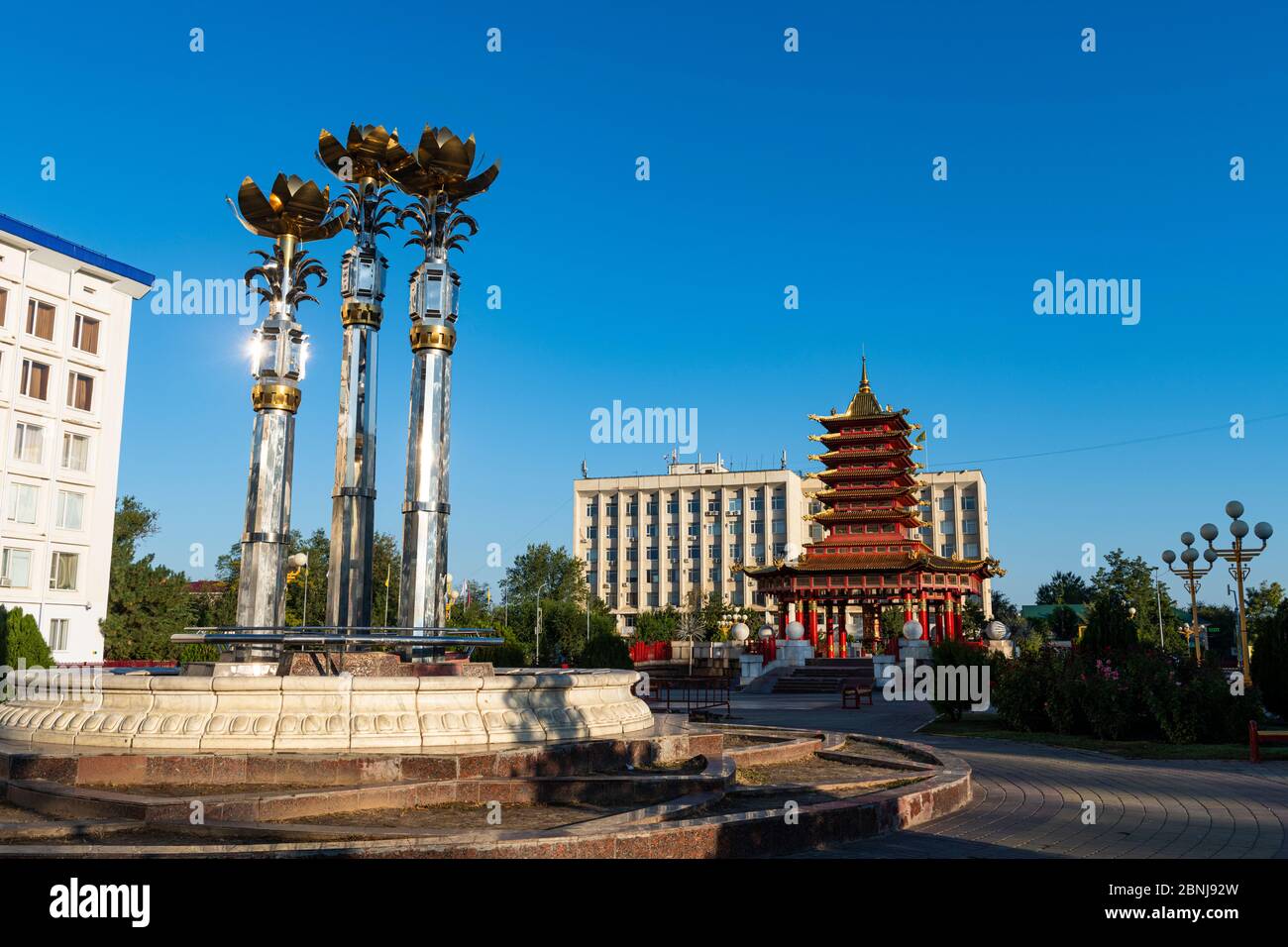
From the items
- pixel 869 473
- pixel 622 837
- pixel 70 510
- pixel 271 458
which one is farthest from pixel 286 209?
pixel 869 473

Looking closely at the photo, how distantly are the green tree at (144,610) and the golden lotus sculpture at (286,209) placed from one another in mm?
29047

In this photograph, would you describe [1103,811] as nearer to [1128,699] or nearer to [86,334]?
[1128,699]

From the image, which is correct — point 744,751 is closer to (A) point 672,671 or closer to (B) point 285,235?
(B) point 285,235

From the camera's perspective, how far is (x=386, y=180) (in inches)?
531

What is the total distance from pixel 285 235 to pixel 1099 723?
15.2 m

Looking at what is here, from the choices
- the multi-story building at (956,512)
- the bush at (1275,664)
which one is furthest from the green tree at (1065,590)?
the bush at (1275,664)

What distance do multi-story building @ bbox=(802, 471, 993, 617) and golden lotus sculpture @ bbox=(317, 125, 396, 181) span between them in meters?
91.2

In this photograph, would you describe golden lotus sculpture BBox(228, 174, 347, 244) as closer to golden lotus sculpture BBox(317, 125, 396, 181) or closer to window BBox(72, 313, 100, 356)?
golden lotus sculpture BBox(317, 125, 396, 181)

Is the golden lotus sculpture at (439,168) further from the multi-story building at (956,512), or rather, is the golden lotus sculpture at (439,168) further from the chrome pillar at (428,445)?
the multi-story building at (956,512)

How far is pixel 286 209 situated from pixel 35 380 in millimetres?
26789

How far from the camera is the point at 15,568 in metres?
33.2

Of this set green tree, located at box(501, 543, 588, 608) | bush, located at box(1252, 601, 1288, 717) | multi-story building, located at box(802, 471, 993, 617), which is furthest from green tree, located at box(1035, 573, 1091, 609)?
bush, located at box(1252, 601, 1288, 717)

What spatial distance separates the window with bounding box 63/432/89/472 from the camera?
1396 inches
